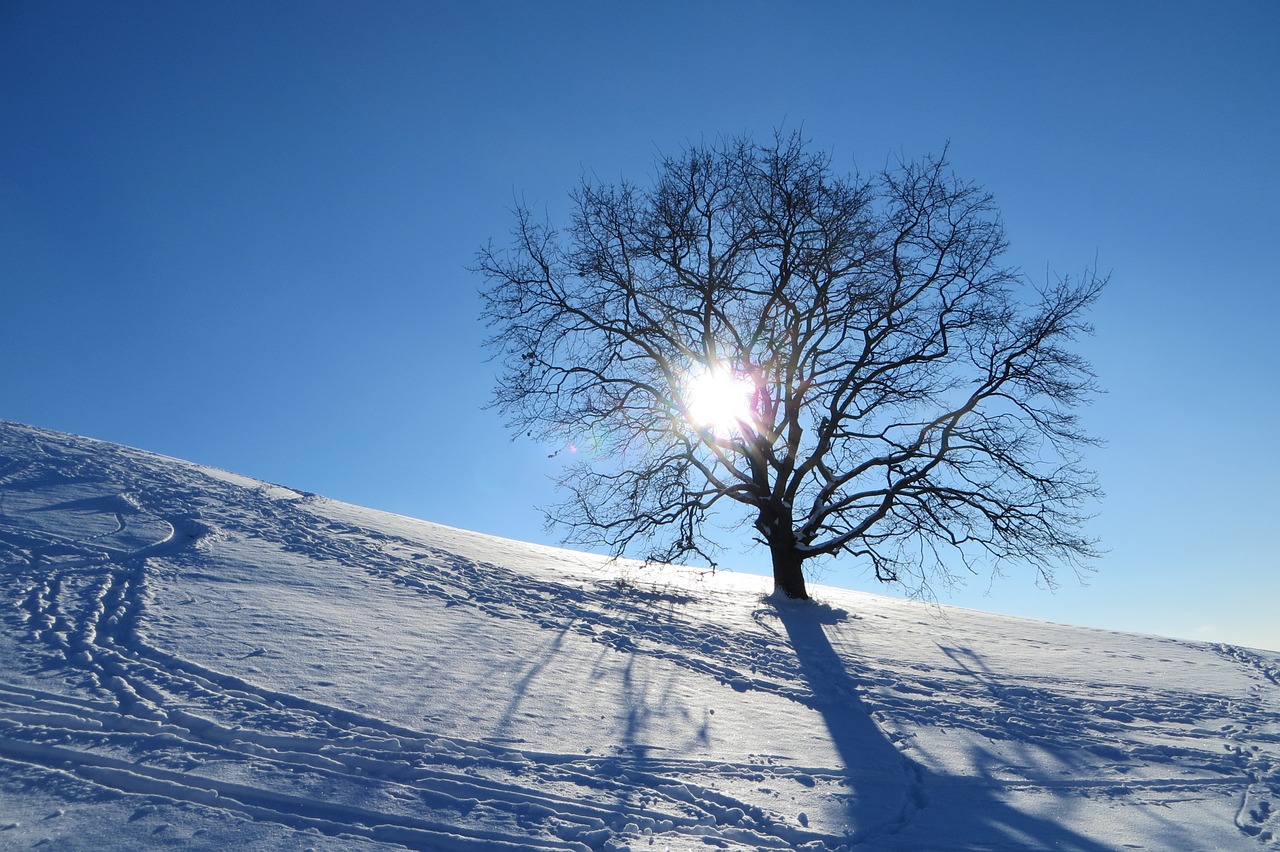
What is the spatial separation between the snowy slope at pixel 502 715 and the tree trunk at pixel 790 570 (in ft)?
6.48

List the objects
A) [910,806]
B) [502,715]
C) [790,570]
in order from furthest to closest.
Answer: [790,570] < [502,715] < [910,806]

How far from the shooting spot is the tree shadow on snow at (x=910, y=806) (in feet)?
13.8

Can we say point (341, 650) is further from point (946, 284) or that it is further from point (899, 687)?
point (946, 284)

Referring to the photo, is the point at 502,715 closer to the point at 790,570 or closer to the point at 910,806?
the point at 910,806

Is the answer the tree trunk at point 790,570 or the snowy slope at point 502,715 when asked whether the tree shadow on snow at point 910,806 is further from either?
the tree trunk at point 790,570

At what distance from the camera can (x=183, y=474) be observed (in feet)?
39.2

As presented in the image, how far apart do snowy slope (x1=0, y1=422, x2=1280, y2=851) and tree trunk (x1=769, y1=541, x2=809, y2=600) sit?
198 centimetres

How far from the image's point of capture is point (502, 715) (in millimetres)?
5258

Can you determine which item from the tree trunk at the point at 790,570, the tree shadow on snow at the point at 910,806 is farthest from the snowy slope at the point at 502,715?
the tree trunk at the point at 790,570

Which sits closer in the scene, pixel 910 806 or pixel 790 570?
pixel 910 806

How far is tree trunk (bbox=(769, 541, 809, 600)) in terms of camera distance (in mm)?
12453

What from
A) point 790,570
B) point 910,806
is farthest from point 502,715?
point 790,570

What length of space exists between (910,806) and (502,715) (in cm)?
274

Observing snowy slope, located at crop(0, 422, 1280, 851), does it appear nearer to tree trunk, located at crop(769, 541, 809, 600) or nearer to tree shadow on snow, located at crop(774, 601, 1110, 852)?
tree shadow on snow, located at crop(774, 601, 1110, 852)
